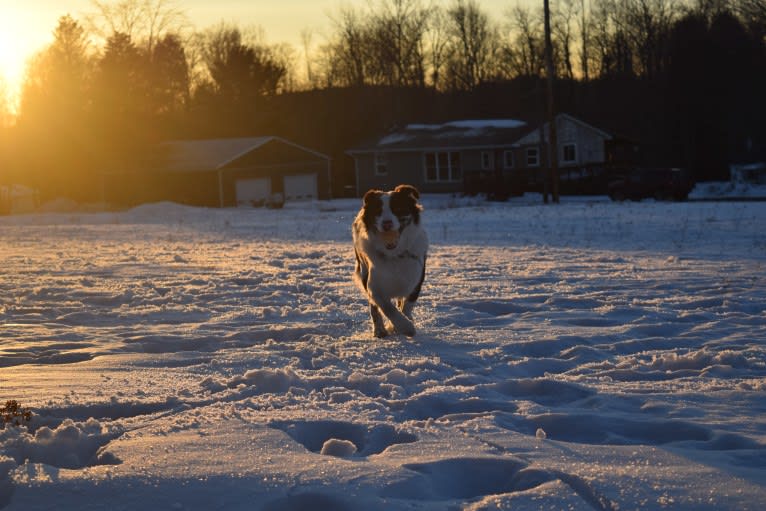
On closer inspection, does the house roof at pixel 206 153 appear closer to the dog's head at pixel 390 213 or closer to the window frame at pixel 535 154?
the window frame at pixel 535 154

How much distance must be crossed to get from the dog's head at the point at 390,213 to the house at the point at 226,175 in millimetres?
50946

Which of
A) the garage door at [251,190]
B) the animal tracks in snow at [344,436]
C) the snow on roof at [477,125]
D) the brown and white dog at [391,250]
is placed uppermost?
the snow on roof at [477,125]

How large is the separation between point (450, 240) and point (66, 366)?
15.4 m

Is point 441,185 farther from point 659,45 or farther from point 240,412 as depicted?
point 240,412

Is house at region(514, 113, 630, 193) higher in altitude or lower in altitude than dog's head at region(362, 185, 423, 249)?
higher

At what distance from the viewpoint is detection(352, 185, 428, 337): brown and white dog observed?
8.30 m

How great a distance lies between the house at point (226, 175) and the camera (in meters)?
62.0

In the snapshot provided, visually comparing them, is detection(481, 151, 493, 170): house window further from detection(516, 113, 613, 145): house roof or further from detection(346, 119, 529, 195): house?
detection(516, 113, 613, 145): house roof

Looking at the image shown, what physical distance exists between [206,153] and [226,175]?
3949 mm

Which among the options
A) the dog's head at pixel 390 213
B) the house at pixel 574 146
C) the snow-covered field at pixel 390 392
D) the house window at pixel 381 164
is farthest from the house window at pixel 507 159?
the dog's head at pixel 390 213

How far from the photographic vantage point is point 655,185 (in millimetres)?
44531

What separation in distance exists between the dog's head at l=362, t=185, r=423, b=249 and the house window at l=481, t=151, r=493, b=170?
5999cm

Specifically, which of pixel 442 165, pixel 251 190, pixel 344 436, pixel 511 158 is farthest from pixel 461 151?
pixel 344 436

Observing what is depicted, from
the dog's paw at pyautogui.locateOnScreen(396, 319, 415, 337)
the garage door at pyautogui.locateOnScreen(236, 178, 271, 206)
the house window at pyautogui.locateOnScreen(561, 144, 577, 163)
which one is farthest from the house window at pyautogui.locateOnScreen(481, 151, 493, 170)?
the dog's paw at pyautogui.locateOnScreen(396, 319, 415, 337)
